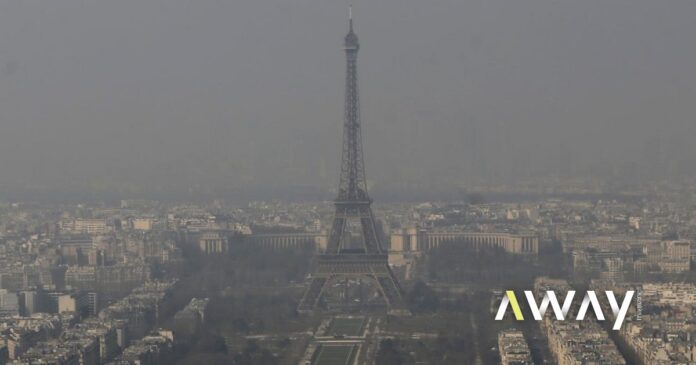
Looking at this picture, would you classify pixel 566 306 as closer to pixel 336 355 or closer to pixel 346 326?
pixel 336 355

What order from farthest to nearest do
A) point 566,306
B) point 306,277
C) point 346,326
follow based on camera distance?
point 306,277 < point 346,326 < point 566,306

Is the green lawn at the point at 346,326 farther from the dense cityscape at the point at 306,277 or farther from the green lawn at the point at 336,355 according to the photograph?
the green lawn at the point at 336,355

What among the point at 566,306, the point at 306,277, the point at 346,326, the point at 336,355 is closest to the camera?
the point at 336,355

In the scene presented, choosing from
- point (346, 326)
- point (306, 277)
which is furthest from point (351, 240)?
point (346, 326)

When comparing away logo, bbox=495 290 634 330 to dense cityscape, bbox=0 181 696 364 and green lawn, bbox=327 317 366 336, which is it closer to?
dense cityscape, bbox=0 181 696 364

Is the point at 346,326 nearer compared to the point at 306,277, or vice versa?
the point at 346,326

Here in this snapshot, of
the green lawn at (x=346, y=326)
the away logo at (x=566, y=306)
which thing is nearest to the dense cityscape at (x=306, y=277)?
the green lawn at (x=346, y=326)

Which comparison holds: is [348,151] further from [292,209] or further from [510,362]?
[510,362]

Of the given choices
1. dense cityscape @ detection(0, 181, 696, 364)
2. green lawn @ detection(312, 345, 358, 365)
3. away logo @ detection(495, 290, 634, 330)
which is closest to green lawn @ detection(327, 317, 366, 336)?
dense cityscape @ detection(0, 181, 696, 364)
